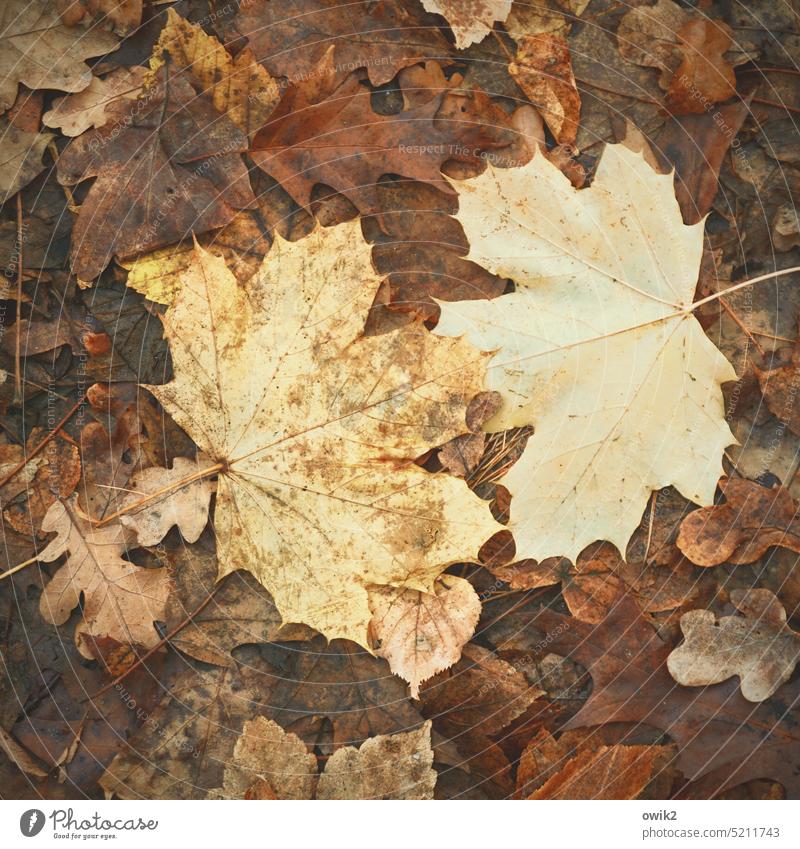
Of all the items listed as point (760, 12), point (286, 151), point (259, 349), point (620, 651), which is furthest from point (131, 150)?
point (620, 651)

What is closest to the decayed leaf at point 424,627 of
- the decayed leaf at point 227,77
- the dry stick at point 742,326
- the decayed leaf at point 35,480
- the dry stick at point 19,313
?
the decayed leaf at point 35,480

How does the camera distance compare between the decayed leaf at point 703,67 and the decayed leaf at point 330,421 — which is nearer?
the decayed leaf at point 330,421

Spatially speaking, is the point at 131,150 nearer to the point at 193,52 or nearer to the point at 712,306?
the point at 193,52

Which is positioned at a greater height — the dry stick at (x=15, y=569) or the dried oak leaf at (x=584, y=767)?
the dry stick at (x=15, y=569)

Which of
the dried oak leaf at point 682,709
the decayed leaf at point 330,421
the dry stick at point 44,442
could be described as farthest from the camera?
the dry stick at point 44,442

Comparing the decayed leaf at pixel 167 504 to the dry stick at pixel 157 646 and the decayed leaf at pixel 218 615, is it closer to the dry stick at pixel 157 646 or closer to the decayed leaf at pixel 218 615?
the decayed leaf at pixel 218 615

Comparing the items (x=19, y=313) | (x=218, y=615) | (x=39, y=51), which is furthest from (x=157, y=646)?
(x=39, y=51)

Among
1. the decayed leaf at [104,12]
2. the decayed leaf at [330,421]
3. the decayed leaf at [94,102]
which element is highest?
the decayed leaf at [104,12]
